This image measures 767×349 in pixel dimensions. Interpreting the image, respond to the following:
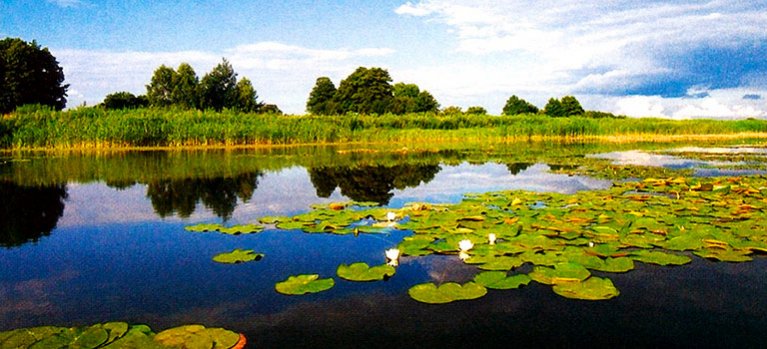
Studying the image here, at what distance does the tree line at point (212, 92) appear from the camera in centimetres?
3741

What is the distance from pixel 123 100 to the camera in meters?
52.4

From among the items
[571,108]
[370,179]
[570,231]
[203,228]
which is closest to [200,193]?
[203,228]

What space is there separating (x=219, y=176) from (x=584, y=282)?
294 inches

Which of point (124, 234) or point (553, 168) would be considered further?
point (553, 168)

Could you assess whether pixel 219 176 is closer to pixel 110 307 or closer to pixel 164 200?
pixel 164 200

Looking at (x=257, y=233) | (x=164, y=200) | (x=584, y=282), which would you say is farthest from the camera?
(x=164, y=200)

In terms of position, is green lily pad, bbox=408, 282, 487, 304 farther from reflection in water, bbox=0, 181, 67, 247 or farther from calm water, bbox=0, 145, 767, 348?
reflection in water, bbox=0, 181, 67, 247

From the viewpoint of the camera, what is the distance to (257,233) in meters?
4.50

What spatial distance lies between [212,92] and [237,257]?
4680 cm

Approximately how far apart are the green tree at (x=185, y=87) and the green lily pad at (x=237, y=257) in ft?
147

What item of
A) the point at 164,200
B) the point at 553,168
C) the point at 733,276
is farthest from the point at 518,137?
the point at 733,276

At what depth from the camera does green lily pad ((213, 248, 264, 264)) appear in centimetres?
352

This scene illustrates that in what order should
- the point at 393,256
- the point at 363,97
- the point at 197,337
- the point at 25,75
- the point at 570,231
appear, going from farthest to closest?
the point at 363,97
the point at 25,75
the point at 570,231
the point at 393,256
the point at 197,337

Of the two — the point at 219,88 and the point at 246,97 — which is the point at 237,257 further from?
the point at 246,97
